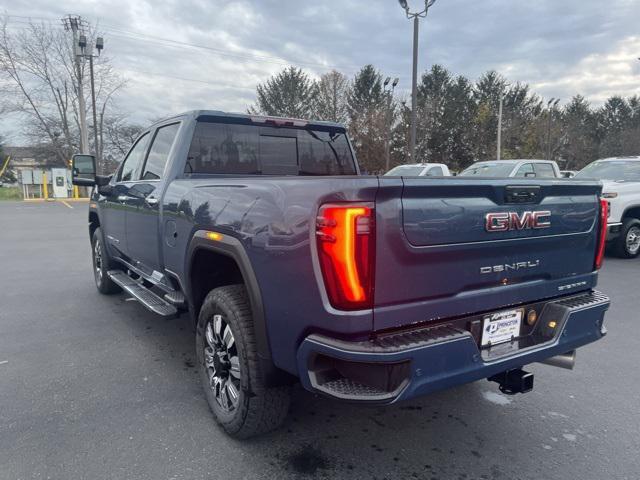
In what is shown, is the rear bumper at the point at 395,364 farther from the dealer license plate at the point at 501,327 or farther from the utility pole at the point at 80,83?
the utility pole at the point at 80,83

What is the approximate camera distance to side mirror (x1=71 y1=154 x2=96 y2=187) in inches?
195

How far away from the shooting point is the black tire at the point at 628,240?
8.55m

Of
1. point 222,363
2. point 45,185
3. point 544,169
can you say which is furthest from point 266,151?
point 45,185

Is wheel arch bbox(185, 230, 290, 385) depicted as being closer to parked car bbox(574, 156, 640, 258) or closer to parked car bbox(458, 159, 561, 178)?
parked car bbox(574, 156, 640, 258)

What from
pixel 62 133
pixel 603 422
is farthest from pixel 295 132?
pixel 62 133

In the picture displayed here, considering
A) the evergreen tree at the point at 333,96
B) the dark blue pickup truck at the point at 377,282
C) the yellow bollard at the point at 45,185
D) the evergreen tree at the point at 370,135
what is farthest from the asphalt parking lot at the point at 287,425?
the evergreen tree at the point at 333,96

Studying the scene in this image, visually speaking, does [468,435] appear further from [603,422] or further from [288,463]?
[288,463]

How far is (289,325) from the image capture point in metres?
2.14

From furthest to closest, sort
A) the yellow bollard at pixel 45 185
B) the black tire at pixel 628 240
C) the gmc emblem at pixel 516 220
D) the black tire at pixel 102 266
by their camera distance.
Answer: the yellow bollard at pixel 45 185 < the black tire at pixel 628 240 < the black tire at pixel 102 266 < the gmc emblem at pixel 516 220

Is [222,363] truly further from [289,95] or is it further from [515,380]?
[289,95]

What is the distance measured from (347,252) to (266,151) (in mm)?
2438

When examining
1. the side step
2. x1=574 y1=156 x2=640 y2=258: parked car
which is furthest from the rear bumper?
x1=574 y1=156 x2=640 y2=258: parked car

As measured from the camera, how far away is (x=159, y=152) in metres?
4.18

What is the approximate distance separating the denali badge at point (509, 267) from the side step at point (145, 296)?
224cm
